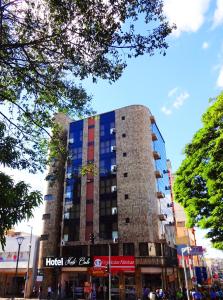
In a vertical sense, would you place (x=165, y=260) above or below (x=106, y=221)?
below

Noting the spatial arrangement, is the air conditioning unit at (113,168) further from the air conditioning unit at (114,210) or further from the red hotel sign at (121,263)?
the red hotel sign at (121,263)

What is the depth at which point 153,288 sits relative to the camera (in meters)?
35.5

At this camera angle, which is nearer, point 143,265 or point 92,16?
point 92,16

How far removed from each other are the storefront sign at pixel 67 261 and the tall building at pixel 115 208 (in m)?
0.70

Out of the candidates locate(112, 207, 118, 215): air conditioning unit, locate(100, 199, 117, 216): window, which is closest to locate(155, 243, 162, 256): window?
locate(112, 207, 118, 215): air conditioning unit

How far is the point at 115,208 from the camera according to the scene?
40.5m

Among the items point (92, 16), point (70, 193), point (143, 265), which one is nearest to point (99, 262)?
point (143, 265)

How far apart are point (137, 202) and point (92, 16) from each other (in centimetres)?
3177

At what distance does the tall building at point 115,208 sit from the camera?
3681 cm

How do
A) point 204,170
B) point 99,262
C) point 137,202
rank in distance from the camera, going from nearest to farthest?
point 204,170 < point 99,262 < point 137,202

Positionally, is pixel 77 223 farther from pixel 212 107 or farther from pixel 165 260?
pixel 212 107

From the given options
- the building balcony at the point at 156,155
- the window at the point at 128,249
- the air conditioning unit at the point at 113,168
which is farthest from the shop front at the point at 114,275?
the building balcony at the point at 156,155

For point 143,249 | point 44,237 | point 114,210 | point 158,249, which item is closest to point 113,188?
point 114,210

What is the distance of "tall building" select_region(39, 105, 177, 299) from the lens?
36.8 meters
